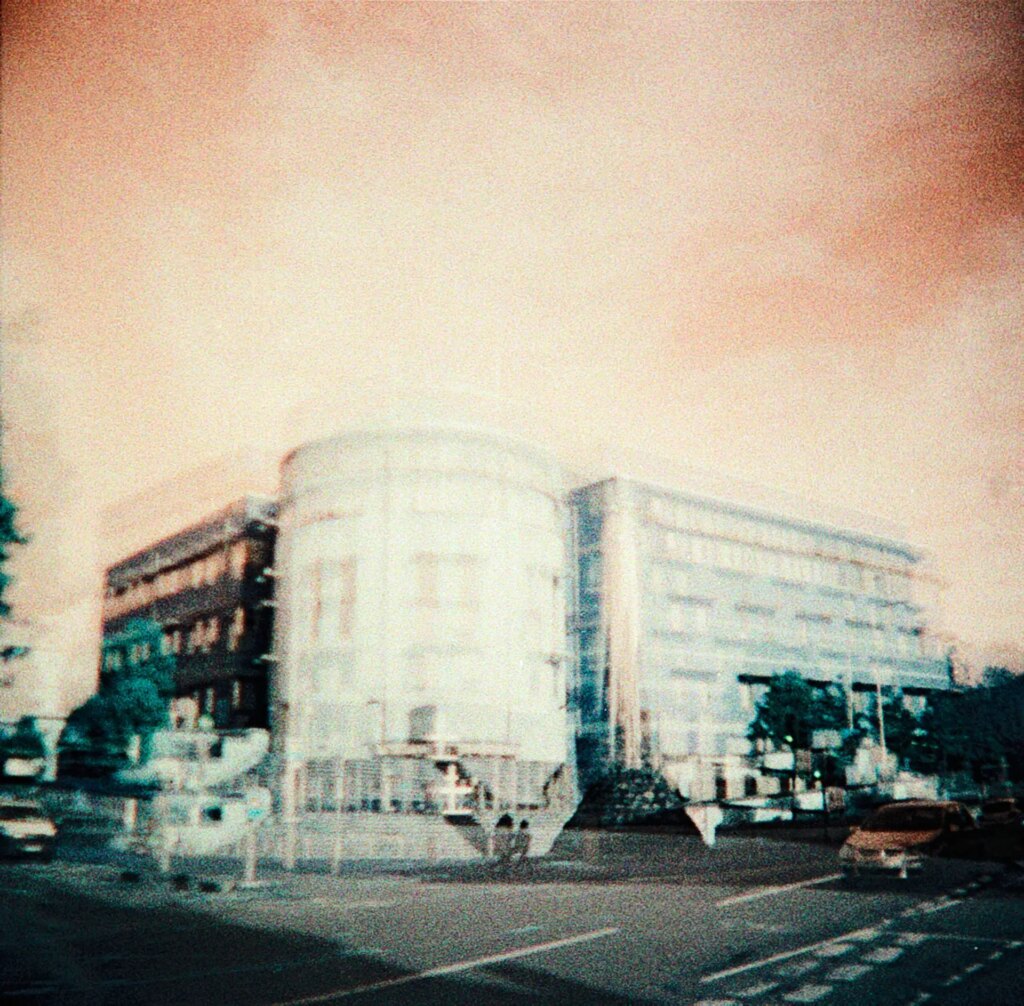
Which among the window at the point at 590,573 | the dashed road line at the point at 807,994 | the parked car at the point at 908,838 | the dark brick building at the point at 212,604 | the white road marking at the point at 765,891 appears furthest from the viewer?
the dark brick building at the point at 212,604

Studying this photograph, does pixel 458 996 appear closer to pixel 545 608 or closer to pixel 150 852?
pixel 545 608

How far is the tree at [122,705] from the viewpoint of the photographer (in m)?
4.95

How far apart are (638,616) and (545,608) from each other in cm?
51

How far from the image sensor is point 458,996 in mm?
3529

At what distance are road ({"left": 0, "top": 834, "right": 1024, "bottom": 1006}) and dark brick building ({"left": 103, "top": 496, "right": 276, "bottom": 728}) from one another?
102cm

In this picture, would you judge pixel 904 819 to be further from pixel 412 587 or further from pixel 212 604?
pixel 212 604

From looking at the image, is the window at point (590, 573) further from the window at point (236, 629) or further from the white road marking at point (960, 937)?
the white road marking at point (960, 937)

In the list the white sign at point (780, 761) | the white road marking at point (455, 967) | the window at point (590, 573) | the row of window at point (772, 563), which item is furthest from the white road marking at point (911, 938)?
the window at point (590, 573)

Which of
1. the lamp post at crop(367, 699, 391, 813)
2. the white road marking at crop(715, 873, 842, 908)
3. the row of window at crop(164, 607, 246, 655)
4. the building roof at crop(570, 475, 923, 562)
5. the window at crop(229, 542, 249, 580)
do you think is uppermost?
the building roof at crop(570, 475, 923, 562)

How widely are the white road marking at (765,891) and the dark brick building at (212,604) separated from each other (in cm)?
258

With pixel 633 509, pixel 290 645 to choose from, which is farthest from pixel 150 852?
pixel 633 509

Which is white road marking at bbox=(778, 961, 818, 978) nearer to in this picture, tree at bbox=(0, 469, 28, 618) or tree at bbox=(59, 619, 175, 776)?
tree at bbox=(59, 619, 175, 776)

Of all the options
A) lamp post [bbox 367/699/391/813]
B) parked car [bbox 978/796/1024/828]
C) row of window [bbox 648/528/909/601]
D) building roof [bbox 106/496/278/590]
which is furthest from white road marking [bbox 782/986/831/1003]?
building roof [bbox 106/496/278/590]

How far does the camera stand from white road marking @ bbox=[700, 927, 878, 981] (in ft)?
12.0
